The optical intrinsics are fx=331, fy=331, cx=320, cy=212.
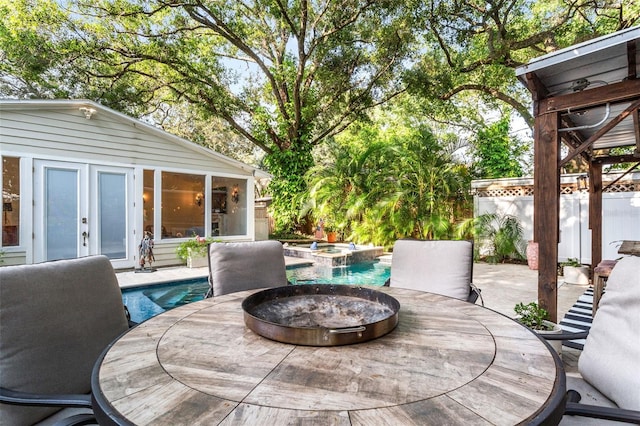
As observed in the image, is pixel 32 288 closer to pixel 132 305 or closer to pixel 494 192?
pixel 132 305

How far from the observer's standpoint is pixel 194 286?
6070 mm

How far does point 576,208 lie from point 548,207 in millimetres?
5682

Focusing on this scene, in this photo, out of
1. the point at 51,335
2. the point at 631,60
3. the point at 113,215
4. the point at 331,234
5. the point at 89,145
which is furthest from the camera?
the point at 331,234

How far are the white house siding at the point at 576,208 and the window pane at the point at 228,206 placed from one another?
6.27m

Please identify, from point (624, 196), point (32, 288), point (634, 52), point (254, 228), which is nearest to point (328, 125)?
point (254, 228)

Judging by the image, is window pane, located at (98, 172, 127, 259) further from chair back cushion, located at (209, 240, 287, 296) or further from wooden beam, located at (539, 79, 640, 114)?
wooden beam, located at (539, 79, 640, 114)

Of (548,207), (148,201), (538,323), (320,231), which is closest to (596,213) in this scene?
(548,207)

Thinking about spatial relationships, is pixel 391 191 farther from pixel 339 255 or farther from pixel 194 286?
pixel 194 286

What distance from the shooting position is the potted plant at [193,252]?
7.25 meters

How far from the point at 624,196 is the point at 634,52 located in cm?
582

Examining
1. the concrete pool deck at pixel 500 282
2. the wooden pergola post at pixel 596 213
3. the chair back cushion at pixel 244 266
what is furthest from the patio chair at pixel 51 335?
the wooden pergola post at pixel 596 213

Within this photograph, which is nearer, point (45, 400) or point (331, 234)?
point (45, 400)

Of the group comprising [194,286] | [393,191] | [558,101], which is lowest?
[194,286]

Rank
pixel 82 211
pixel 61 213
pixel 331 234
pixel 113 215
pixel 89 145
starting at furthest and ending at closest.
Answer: pixel 331 234, pixel 113 215, pixel 89 145, pixel 82 211, pixel 61 213
